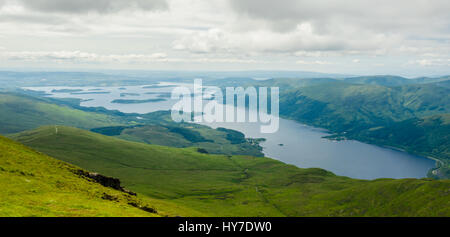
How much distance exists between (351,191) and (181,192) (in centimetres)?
10574

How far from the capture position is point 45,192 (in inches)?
2039

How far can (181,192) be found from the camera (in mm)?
193250

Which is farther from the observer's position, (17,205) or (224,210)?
(224,210)

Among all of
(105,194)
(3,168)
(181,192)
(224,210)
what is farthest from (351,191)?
(3,168)

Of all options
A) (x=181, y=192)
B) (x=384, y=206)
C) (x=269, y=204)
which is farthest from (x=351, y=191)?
(x=181, y=192)

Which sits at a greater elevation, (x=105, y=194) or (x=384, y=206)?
(x=105, y=194)

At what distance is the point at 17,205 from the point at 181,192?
6183 inches

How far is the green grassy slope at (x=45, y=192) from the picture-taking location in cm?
4094

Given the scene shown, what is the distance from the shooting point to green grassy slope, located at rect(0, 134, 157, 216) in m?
40.9

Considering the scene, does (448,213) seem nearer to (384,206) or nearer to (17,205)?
(384,206)
